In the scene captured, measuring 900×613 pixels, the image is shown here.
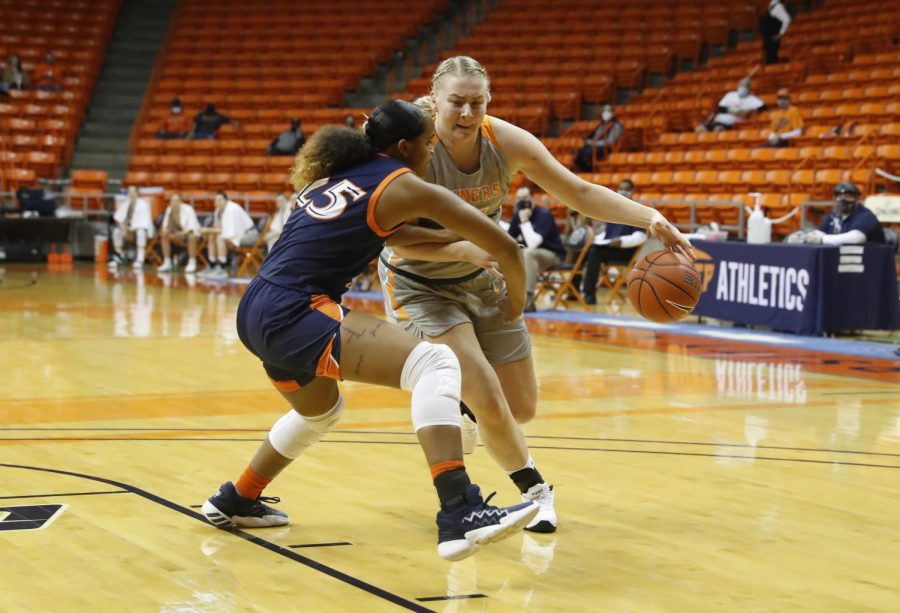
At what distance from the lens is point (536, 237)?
1342cm

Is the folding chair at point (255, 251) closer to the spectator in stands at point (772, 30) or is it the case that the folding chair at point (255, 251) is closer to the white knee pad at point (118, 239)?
the white knee pad at point (118, 239)

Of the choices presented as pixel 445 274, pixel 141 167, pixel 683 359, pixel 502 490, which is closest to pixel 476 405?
pixel 445 274

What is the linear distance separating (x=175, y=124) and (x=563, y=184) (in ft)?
71.3

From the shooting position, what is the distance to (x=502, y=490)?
5031mm

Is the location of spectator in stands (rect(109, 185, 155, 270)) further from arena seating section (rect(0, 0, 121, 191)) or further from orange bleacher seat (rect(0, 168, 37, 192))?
arena seating section (rect(0, 0, 121, 191))

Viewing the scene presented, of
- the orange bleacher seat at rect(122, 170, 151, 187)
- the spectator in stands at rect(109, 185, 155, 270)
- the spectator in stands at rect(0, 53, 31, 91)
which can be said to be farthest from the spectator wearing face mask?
the spectator in stands at rect(0, 53, 31, 91)

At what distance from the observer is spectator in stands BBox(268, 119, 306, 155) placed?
2272 cm

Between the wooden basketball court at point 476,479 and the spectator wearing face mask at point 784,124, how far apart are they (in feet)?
26.0

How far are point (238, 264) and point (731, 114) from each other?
840 cm

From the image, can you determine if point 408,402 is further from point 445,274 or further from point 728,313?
point 728,313

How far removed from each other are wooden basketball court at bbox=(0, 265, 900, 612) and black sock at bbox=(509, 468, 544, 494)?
7.7 inches

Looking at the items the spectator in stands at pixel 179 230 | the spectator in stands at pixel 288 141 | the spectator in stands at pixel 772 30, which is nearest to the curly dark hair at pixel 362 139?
the spectator in stands at pixel 179 230

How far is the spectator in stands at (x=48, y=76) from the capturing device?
2606cm

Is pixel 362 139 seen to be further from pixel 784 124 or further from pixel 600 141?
A: pixel 600 141
